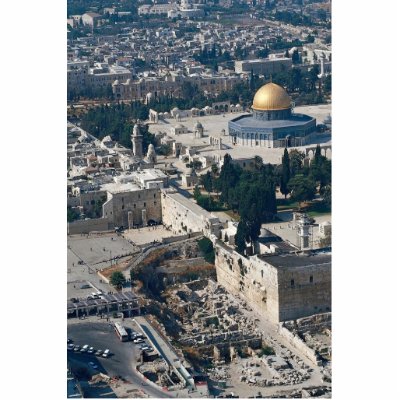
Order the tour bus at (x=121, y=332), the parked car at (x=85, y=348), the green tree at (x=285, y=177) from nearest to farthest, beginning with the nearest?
1. the parked car at (x=85, y=348)
2. the tour bus at (x=121, y=332)
3. the green tree at (x=285, y=177)

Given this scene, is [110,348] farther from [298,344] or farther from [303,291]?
[303,291]

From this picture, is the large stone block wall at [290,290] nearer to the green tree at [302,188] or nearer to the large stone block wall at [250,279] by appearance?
the large stone block wall at [250,279]

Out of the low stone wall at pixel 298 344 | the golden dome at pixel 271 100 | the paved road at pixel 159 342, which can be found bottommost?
the low stone wall at pixel 298 344

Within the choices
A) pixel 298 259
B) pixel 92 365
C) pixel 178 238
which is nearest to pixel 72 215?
pixel 178 238

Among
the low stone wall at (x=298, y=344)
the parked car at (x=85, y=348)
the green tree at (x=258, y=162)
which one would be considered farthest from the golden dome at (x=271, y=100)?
the parked car at (x=85, y=348)

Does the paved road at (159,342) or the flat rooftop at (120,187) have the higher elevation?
the flat rooftop at (120,187)

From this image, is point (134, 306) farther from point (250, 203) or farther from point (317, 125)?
point (317, 125)

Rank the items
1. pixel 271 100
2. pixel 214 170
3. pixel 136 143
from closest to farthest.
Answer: pixel 214 170
pixel 136 143
pixel 271 100
